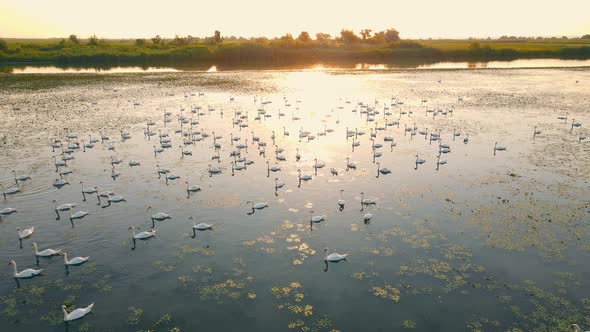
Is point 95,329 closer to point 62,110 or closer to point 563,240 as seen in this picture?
point 563,240

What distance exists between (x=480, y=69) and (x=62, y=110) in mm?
97260

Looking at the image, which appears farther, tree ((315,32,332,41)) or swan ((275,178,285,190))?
tree ((315,32,332,41))

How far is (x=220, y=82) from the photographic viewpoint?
86375mm

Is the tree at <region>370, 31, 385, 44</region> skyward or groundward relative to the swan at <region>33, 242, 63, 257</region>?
skyward

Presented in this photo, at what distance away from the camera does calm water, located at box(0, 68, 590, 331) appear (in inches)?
659

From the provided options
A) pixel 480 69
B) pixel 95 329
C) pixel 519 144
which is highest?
pixel 480 69

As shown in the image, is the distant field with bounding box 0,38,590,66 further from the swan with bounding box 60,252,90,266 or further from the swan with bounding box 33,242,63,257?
the swan with bounding box 60,252,90,266

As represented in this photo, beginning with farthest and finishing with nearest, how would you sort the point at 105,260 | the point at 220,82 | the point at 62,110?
the point at 220,82 < the point at 62,110 < the point at 105,260

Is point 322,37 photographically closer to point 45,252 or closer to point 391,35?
point 391,35

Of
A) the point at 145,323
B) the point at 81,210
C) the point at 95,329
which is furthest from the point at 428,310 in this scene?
the point at 81,210

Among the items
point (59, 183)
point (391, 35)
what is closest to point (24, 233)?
point (59, 183)

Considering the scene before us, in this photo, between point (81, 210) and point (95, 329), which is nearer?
point (95, 329)

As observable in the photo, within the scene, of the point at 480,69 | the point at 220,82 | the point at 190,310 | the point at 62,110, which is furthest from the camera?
the point at 480,69

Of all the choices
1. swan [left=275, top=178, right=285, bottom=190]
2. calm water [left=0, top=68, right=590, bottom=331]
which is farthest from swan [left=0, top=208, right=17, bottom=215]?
swan [left=275, top=178, right=285, bottom=190]
